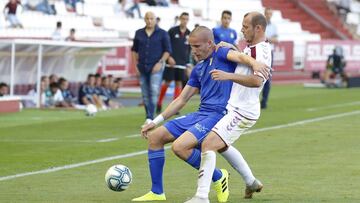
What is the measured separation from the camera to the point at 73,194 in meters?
11.0

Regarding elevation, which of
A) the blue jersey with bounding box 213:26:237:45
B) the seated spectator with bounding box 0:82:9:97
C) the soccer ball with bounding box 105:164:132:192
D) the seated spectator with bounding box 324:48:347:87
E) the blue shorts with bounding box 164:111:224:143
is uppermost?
the blue jersey with bounding box 213:26:237:45

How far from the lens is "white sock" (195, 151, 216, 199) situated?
9883 millimetres

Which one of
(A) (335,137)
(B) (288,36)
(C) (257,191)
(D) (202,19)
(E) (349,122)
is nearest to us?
(C) (257,191)

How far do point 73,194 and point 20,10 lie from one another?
21.4 metres

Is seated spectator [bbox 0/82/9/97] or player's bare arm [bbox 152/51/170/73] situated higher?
player's bare arm [bbox 152/51/170/73]

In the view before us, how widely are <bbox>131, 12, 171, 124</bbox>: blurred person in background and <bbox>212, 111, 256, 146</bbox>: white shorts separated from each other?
10.0 meters

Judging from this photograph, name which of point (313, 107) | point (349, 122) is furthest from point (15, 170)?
point (313, 107)

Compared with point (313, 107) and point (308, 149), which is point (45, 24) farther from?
point (308, 149)

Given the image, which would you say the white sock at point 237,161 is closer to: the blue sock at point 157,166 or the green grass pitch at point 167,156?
the green grass pitch at point 167,156

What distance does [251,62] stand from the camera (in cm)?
996

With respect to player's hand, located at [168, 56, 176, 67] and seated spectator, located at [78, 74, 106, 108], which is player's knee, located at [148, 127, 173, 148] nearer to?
player's hand, located at [168, 56, 176, 67]

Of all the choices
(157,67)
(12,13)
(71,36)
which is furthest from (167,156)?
(12,13)

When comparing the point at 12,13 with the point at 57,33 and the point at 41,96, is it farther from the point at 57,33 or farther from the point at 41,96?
the point at 41,96

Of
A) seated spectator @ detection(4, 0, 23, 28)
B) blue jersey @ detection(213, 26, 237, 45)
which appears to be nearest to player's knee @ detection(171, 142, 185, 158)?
blue jersey @ detection(213, 26, 237, 45)
